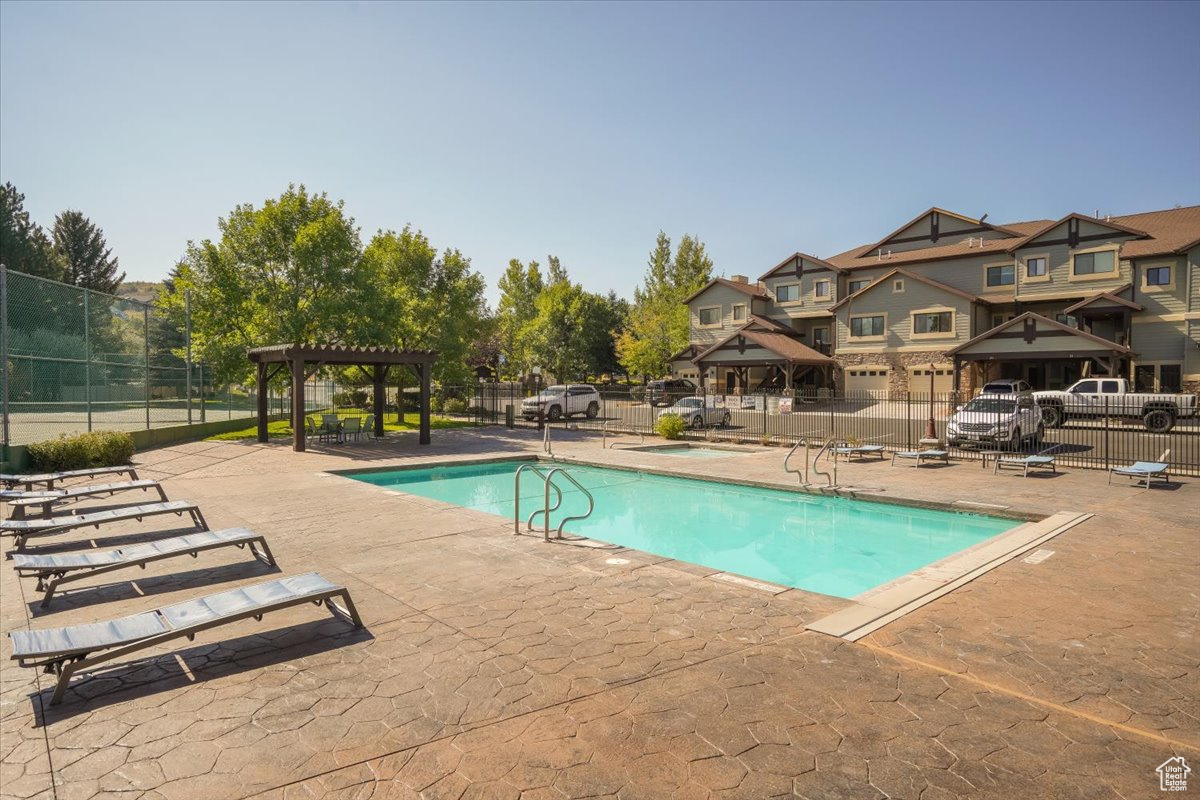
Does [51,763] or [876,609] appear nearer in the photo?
[51,763]

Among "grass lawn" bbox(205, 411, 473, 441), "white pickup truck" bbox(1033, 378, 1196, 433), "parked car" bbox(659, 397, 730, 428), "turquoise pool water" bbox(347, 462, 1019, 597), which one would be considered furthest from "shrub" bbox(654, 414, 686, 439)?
"white pickup truck" bbox(1033, 378, 1196, 433)

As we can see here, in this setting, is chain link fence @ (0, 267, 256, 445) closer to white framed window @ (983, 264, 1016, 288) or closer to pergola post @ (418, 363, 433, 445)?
pergola post @ (418, 363, 433, 445)

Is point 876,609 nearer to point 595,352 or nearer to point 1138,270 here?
point 1138,270

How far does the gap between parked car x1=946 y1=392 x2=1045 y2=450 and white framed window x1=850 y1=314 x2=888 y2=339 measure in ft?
67.5

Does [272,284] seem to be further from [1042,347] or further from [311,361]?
[1042,347]

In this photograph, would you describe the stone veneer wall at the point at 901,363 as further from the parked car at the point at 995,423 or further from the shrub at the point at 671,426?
the shrub at the point at 671,426

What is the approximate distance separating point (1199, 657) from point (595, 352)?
191 feet

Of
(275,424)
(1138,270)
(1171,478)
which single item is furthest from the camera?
(1138,270)

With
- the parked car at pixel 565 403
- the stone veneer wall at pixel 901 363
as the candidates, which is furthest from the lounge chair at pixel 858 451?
the stone veneer wall at pixel 901 363

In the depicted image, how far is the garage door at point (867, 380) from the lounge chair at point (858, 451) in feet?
72.4

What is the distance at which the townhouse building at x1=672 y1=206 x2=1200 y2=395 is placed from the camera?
3059cm

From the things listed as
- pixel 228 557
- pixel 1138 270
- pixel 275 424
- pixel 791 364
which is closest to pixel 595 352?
pixel 791 364

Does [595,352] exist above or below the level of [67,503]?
above

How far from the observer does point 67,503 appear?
11008 mm
